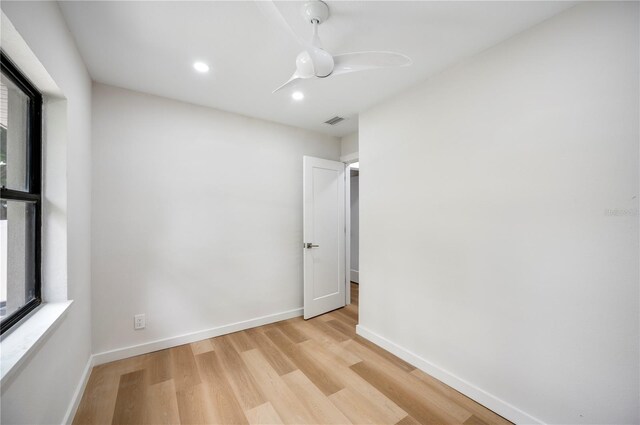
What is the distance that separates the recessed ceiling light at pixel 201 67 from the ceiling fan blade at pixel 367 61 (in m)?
1.19

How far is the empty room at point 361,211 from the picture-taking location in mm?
1323

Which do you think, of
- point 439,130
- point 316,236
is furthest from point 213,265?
point 439,130

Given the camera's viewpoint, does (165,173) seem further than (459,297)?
Yes

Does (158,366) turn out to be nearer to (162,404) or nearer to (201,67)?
(162,404)

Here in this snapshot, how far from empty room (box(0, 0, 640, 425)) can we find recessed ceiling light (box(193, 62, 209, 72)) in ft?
0.08

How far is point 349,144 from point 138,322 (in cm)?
320

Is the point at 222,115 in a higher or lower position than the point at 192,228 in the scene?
higher

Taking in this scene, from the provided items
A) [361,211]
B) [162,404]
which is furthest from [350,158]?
[162,404]

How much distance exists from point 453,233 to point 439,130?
854 millimetres

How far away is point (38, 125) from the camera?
1461mm

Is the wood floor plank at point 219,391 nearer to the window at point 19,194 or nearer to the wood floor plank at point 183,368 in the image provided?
the wood floor plank at point 183,368

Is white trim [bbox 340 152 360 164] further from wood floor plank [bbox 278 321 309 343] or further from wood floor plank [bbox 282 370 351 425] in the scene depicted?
wood floor plank [bbox 282 370 351 425]

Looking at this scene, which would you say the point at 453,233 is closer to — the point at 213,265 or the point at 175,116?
the point at 213,265

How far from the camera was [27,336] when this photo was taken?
3.66 feet
